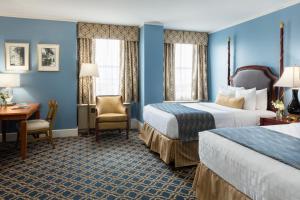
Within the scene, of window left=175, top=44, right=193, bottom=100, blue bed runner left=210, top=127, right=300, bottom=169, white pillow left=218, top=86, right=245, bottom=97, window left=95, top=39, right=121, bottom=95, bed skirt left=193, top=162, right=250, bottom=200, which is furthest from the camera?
window left=175, top=44, right=193, bottom=100

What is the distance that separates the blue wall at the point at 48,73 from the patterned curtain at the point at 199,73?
319 centimetres

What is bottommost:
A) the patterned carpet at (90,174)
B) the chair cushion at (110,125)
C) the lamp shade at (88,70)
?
the patterned carpet at (90,174)

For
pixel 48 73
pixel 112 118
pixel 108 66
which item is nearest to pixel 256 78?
pixel 112 118

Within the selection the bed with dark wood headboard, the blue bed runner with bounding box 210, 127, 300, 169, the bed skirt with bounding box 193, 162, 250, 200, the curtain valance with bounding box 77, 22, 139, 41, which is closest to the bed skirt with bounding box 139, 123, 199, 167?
the bed skirt with bounding box 193, 162, 250, 200

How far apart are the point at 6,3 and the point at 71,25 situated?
144 centimetres

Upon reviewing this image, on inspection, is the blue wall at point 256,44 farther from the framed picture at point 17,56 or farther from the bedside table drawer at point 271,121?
the framed picture at point 17,56

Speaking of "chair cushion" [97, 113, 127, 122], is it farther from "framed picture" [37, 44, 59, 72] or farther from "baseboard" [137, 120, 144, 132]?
"framed picture" [37, 44, 59, 72]

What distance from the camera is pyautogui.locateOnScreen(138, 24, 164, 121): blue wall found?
227 inches

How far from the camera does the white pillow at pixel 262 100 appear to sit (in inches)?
178

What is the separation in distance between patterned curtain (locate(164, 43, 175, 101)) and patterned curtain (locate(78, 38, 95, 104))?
1885 millimetres

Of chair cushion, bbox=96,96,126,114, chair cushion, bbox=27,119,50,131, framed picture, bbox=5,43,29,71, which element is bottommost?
chair cushion, bbox=27,119,50,131

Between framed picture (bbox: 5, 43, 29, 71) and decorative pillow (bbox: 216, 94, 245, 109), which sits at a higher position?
framed picture (bbox: 5, 43, 29, 71)

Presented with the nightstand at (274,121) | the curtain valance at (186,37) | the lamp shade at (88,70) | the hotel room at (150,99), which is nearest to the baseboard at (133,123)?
the hotel room at (150,99)

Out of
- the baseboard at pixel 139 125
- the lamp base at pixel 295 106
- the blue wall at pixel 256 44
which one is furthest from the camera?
the baseboard at pixel 139 125
